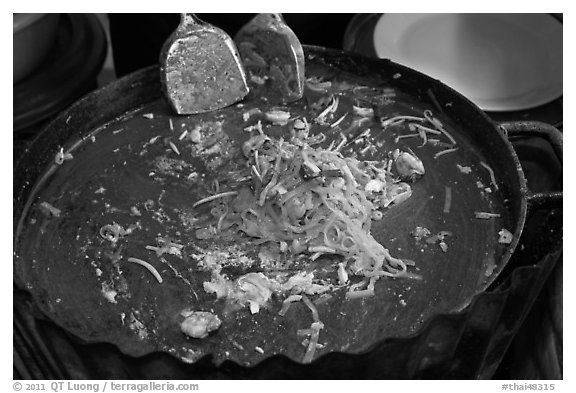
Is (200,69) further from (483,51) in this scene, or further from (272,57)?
(483,51)

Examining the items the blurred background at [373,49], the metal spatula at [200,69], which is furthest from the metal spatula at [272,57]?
the blurred background at [373,49]

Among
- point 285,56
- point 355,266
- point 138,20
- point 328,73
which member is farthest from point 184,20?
point 355,266

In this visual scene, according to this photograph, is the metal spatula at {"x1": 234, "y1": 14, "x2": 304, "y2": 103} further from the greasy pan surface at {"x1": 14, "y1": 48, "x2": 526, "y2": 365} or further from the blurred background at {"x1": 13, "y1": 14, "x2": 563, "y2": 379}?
the blurred background at {"x1": 13, "y1": 14, "x2": 563, "y2": 379}

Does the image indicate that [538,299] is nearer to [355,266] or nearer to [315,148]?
[355,266]

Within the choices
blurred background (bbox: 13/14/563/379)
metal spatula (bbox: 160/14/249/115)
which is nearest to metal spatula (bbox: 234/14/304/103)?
metal spatula (bbox: 160/14/249/115)

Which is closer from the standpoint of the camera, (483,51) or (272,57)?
(272,57)

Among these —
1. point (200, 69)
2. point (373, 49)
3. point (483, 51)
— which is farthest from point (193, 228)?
point (483, 51)

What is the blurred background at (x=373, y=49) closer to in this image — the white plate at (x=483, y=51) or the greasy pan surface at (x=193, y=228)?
the white plate at (x=483, y=51)

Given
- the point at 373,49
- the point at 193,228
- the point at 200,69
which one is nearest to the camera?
the point at 193,228

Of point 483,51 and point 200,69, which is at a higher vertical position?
point 200,69
